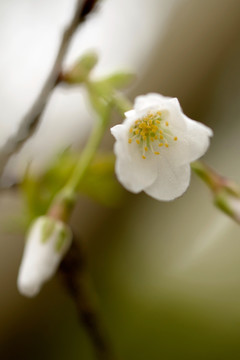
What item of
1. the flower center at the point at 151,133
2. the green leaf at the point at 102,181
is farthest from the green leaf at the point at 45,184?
the flower center at the point at 151,133

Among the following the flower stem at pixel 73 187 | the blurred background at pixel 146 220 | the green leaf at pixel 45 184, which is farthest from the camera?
the blurred background at pixel 146 220

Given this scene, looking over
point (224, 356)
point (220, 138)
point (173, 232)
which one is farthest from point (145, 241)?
point (224, 356)

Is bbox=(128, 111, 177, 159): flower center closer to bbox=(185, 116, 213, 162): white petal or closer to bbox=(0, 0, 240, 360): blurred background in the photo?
bbox=(185, 116, 213, 162): white petal

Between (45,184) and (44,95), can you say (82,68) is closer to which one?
(44,95)

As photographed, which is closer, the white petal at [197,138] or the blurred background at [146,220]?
the white petal at [197,138]

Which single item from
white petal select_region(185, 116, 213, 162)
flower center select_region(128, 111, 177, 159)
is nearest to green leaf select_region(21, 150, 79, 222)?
flower center select_region(128, 111, 177, 159)

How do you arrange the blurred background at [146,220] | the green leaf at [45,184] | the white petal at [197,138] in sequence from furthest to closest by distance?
the blurred background at [146,220], the green leaf at [45,184], the white petal at [197,138]

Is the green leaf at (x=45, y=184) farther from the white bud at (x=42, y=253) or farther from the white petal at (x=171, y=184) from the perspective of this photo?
the white petal at (x=171, y=184)
